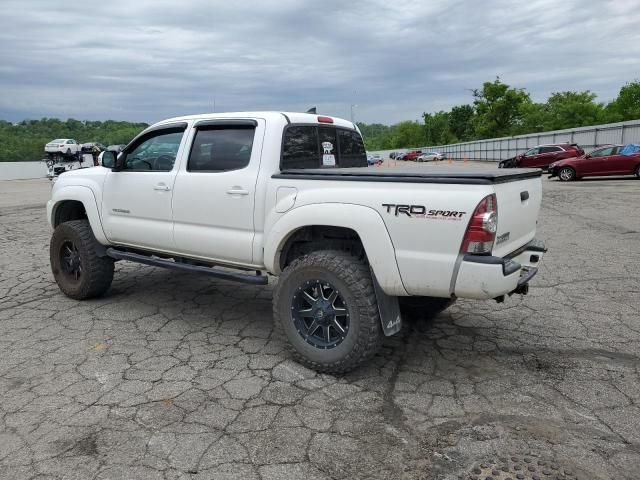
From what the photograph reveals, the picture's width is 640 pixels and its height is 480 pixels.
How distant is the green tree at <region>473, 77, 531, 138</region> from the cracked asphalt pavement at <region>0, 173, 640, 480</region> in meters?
73.4

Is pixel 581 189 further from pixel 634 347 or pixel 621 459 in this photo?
pixel 621 459

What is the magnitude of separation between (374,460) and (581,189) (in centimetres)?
1723

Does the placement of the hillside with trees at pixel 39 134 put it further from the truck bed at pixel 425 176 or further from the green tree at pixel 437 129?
the green tree at pixel 437 129

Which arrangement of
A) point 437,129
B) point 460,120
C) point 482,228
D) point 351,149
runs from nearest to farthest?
point 482,228 → point 351,149 → point 460,120 → point 437,129

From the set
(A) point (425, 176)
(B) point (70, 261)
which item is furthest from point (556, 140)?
(A) point (425, 176)

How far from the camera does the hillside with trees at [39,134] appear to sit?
42938 millimetres

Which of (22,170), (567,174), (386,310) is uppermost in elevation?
(386,310)

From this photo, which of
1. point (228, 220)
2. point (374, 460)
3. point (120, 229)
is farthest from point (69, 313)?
point (374, 460)

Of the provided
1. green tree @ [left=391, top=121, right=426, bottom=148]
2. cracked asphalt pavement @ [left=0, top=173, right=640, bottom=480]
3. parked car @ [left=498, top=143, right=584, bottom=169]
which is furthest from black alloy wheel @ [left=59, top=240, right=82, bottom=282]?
green tree @ [left=391, top=121, right=426, bottom=148]

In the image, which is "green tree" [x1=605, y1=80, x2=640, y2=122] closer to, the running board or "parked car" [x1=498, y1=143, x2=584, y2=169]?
"parked car" [x1=498, y1=143, x2=584, y2=169]

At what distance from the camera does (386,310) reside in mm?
3467

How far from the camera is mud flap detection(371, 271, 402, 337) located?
135 inches

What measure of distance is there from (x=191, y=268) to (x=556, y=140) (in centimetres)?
3968

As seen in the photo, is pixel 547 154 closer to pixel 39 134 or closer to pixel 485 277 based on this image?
pixel 485 277
